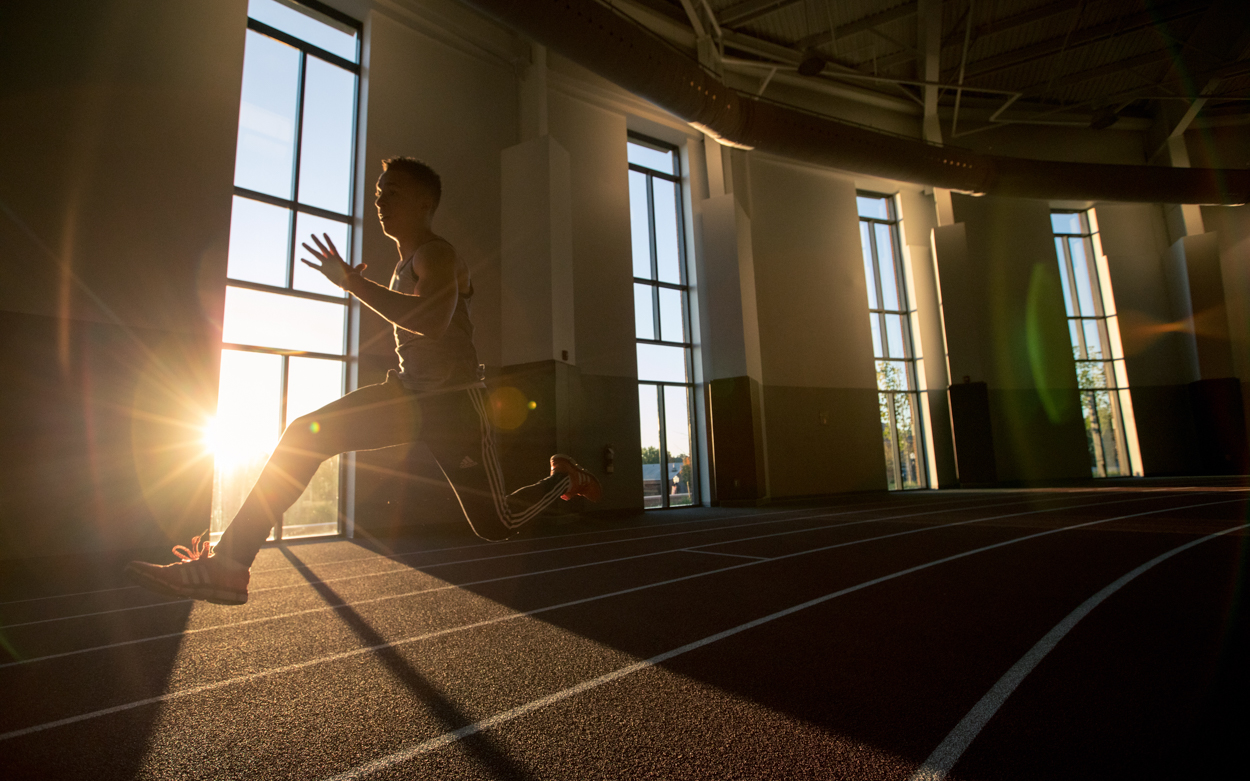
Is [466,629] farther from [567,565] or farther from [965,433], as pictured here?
[965,433]

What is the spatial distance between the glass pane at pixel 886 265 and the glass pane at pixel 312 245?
12.4 metres

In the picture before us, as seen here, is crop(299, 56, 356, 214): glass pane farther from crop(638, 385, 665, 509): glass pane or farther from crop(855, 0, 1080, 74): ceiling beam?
crop(855, 0, 1080, 74): ceiling beam

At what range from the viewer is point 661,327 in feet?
39.9

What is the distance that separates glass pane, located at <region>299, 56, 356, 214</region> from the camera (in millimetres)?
8273

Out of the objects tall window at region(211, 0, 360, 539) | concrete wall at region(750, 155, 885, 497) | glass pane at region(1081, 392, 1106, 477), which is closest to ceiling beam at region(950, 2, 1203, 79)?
concrete wall at region(750, 155, 885, 497)

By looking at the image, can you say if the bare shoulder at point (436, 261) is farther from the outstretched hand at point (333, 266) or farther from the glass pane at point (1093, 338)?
the glass pane at point (1093, 338)

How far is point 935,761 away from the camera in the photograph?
1.46 meters

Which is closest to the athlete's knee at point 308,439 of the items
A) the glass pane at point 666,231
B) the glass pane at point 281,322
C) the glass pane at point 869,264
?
the glass pane at point 281,322

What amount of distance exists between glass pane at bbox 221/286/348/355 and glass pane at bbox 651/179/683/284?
251 inches

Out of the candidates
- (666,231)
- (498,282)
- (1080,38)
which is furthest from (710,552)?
(1080,38)

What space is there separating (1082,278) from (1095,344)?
1766 millimetres

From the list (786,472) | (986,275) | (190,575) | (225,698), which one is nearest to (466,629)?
(225,698)

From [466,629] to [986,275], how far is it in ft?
51.3

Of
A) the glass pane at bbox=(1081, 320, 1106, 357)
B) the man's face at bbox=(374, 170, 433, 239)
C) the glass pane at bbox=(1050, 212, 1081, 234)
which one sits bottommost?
the man's face at bbox=(374, 170, 433, 239)
